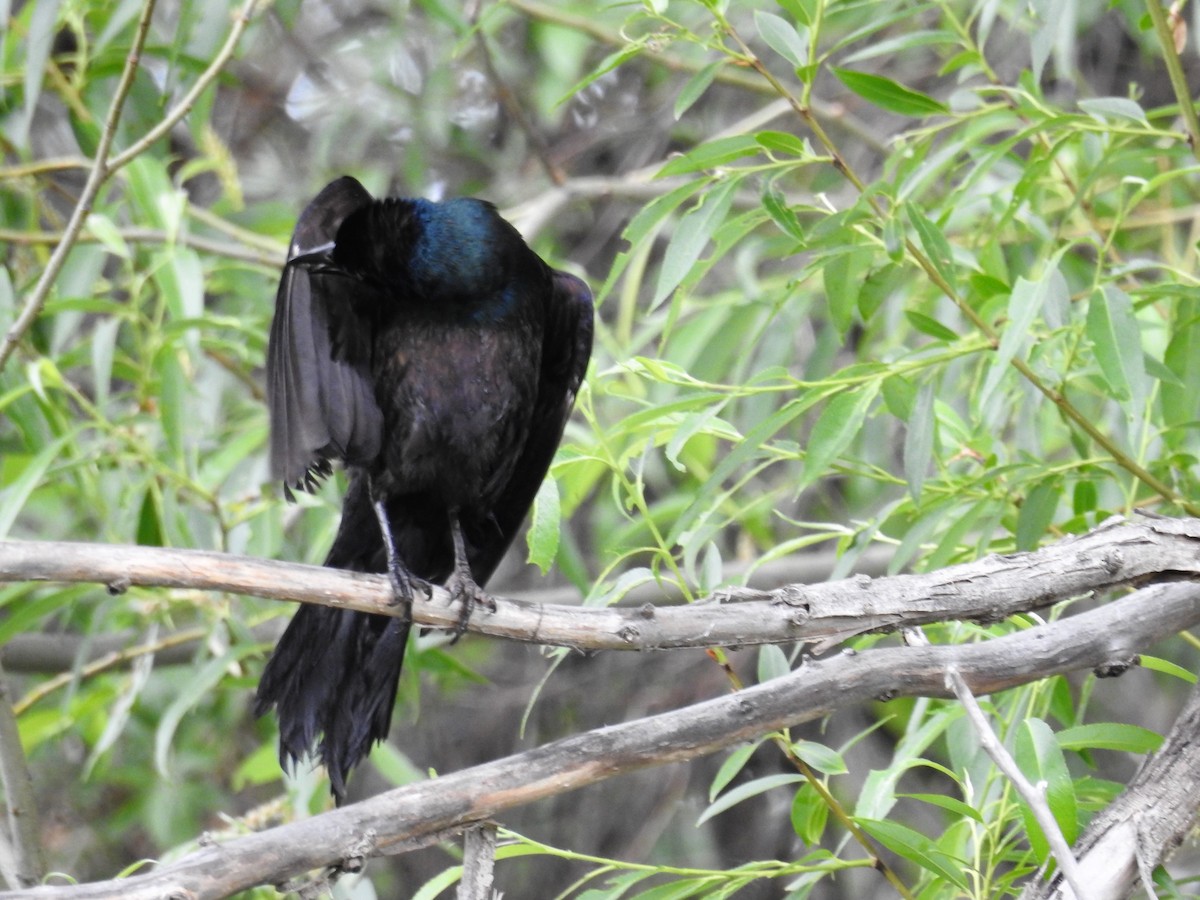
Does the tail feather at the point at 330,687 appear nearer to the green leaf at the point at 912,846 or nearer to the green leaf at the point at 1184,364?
the green leaf at the point at 912,846

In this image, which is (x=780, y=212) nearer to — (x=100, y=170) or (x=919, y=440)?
(x=919, y=440)

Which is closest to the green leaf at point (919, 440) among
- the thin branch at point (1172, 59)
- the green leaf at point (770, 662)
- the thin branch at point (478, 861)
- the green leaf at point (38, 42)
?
the green leaf at point (770, 662)

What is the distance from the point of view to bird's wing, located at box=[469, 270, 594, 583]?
9.18 feet

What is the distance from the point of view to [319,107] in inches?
184

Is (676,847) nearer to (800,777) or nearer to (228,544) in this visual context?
(228,544)

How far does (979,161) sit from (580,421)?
5.69ft

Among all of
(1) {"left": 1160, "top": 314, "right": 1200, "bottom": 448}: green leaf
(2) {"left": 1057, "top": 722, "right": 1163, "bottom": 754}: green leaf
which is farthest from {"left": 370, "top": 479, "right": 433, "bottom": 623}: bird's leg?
(1) {"left": 1160, "top": 314, "right": 1200, "bottom": 448}: green leaf

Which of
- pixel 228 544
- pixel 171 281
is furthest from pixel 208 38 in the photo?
pixel 228 544

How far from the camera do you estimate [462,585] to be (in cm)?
248

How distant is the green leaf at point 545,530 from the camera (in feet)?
6.39

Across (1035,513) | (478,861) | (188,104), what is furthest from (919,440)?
(188,104)

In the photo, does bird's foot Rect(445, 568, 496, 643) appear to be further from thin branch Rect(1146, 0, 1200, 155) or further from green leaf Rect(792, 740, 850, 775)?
thin branch Rect(1146, 0, 1200, 155)

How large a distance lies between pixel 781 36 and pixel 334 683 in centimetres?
133

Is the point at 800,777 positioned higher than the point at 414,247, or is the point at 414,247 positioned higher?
the point at 414,247
